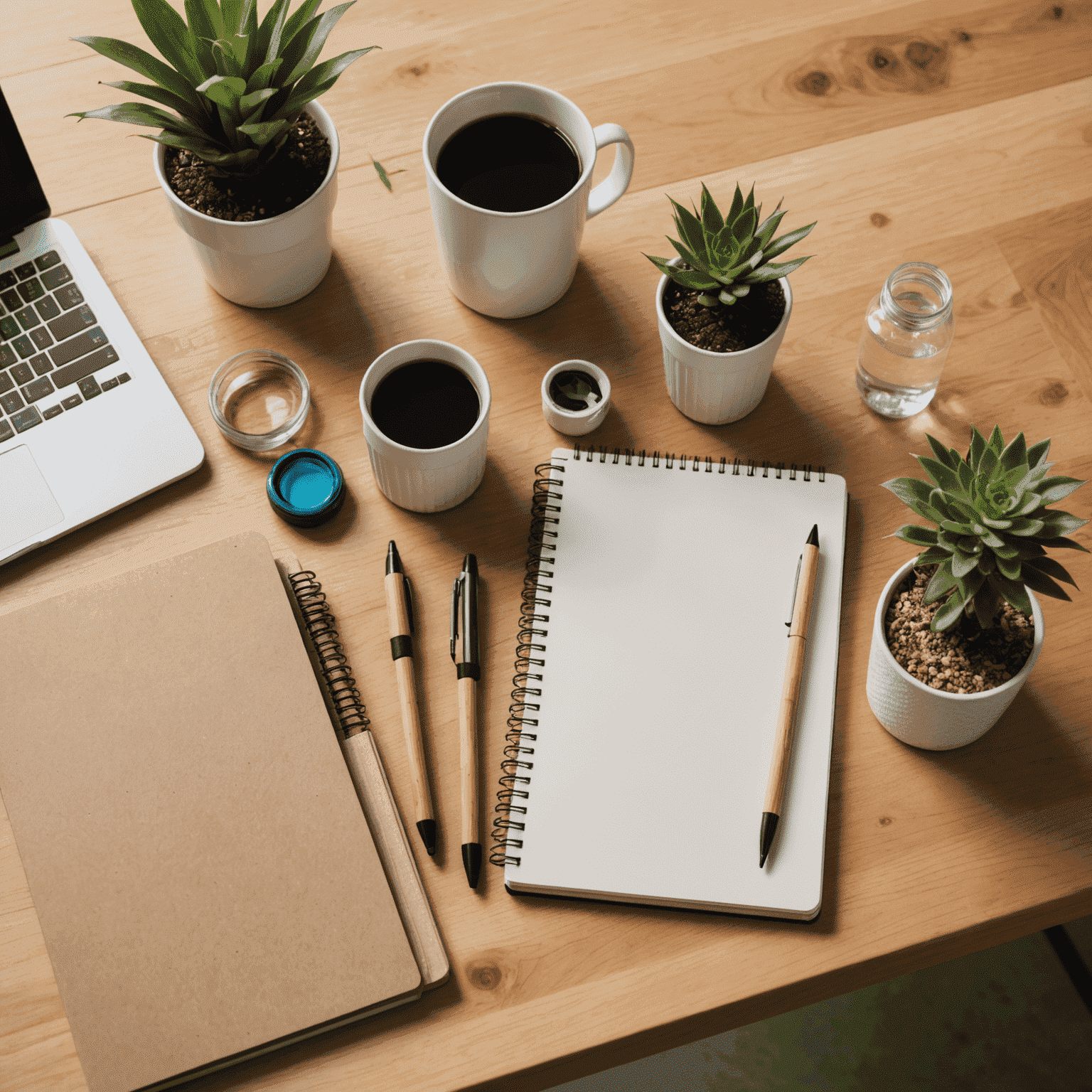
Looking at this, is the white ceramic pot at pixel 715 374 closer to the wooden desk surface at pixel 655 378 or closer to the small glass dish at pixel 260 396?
the wooden desk surface at pixel 655 378

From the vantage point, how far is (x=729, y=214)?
0.84 meters

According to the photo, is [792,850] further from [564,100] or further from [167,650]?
[564,100]

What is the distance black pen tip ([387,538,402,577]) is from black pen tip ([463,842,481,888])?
24cm

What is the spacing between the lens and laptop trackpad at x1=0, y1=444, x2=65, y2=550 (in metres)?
0.88

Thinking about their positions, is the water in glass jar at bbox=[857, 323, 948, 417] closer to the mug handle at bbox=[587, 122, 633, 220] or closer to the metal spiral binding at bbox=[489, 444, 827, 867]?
the metal spiral binding at bbox=[489, 444, 827, 867]

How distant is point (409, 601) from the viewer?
876 mm

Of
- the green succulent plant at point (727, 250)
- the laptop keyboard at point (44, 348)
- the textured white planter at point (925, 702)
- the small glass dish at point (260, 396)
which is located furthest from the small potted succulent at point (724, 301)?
the laptop keyboard at point (44, 348)

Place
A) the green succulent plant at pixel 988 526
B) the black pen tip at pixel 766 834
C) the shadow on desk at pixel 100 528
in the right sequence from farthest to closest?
1. the shadow on desk at pixel 100 528
2. the black pen tip at pixel 766 834
3. the green succulent plant at pixel 988 526

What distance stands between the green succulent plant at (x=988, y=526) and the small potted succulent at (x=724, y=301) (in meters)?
0.19

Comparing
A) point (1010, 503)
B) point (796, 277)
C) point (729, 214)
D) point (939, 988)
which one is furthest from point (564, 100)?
point (939, 988)

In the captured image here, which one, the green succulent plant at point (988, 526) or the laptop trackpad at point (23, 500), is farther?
the laptop trackpad at point (23, 500)

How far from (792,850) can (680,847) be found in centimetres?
9

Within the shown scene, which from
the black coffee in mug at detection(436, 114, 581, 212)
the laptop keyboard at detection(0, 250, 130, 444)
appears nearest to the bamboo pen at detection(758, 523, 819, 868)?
the black coffee in mug at detection(436, 114, 581, 212)

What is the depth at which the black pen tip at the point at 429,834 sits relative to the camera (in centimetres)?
80
